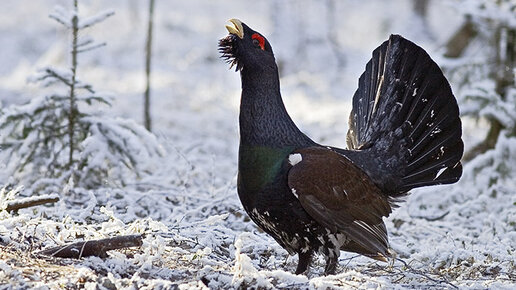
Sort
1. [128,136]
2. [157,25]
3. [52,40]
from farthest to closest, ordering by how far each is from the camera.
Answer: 1. [157,25]
2. [52,40]
3. [128,136]

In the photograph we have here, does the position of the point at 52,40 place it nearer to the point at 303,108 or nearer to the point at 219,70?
the point at 219,70

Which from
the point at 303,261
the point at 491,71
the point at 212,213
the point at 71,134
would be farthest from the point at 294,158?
the point at 491,71

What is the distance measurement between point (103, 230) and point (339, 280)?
1.46 meters

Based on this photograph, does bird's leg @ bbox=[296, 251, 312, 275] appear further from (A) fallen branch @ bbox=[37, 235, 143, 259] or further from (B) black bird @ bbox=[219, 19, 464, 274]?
(A) fallen branch @ bbox=[37, 235, 143, 259]

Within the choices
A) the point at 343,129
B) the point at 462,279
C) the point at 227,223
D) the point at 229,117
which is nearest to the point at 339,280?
the point at 462,279

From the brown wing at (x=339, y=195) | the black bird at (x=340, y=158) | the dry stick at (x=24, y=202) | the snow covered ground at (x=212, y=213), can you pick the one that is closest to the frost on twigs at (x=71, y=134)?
the snow covered ground at (x=212, y=213)

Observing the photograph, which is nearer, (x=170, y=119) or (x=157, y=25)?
(x=170, y=119)

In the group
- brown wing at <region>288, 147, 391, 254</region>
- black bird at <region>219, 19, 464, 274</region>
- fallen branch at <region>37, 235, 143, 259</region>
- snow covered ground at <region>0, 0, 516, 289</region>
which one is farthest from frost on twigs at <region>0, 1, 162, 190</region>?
brown wing at <region>288, 147, 391, 254</region>

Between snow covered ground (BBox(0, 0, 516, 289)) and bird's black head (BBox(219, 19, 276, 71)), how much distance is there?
99cm

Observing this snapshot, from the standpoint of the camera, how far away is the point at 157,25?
2538 cm

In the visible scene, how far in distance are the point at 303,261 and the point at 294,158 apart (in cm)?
72

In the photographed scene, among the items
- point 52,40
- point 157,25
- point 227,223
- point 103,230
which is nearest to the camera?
point 103,230

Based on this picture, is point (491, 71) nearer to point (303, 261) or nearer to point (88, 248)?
point (303, 261)

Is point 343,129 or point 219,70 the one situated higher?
point 219,70
